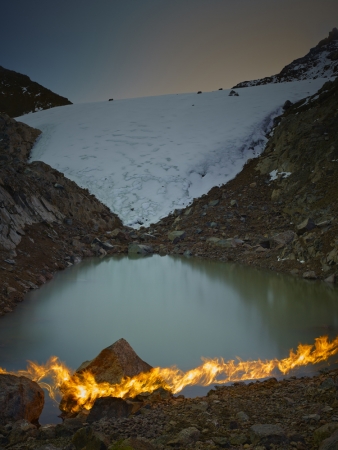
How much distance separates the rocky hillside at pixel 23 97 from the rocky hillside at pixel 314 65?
130 ft

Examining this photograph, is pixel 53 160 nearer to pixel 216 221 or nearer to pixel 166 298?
pixel 216 221

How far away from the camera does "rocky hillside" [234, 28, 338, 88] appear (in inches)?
1940

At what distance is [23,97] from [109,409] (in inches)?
3388

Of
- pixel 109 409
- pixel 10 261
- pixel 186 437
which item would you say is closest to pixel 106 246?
pixel 10 261

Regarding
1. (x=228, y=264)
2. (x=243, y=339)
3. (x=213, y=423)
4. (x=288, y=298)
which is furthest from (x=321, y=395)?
(x=228, y=264)

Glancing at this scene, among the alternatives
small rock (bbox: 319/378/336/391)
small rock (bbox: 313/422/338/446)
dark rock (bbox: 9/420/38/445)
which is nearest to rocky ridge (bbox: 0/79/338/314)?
dark rock (bbox: 9/420/38/445)

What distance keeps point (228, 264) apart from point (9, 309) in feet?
30.6

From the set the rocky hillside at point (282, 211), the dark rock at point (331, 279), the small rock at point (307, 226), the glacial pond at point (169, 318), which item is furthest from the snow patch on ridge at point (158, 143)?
the dark rock at point (331, 279)

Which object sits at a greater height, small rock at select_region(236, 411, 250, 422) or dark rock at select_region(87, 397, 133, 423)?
small rock at select_region(236, 411, 250, 422)

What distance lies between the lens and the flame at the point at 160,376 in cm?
477

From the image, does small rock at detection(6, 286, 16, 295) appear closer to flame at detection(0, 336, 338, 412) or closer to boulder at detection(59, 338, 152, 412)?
flame at detection(0, 336, 338, 412)

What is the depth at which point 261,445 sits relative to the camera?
2.88m

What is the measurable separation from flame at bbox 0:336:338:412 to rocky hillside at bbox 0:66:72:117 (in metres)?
76.1

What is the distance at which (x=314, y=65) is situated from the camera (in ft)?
181
